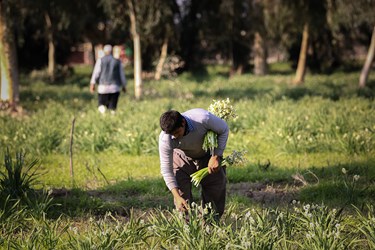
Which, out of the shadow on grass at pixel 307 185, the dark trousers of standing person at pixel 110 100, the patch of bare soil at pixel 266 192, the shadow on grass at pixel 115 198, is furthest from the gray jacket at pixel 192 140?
the dark trousers of standing person at pixel 110 100

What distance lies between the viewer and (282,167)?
24.6 ft

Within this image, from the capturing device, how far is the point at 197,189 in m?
6.64

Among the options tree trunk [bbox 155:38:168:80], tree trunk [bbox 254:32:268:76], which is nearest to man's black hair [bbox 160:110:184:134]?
tree trunk [bbox 155:38:168:80]

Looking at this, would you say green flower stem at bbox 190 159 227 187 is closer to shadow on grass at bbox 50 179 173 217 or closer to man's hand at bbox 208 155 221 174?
man's hand at bbox 208 155 221 174

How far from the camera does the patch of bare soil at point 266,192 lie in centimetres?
603

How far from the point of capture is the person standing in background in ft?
37.0

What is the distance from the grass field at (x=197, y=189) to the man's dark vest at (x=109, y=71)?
742 mm

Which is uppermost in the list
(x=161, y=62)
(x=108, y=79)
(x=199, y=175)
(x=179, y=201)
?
(x=161, y=62)

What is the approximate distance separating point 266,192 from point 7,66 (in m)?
8.64

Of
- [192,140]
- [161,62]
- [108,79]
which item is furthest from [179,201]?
[161,62]

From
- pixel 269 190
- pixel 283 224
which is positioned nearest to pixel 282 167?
pixel 269 190

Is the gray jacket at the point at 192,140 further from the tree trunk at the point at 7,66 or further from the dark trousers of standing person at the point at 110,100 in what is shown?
the tree trunk at the point at 7,66

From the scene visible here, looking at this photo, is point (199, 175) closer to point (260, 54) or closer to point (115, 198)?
point (115, 198)

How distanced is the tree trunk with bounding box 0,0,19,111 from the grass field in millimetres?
669
